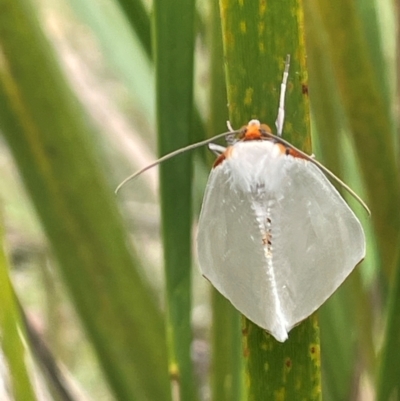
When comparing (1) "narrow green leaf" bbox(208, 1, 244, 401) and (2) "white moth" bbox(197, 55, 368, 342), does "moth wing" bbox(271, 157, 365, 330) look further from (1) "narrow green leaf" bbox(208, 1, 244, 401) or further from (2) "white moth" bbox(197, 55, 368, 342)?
(1) "narrow green leaf" bbox(208, 1, 244, 401)

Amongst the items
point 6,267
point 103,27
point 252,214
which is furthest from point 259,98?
point 103,27

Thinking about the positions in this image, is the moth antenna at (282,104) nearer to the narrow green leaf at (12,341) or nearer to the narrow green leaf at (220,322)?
the narrow green leaf at (220,322)

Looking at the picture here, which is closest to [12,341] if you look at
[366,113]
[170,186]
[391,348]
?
[170,186]

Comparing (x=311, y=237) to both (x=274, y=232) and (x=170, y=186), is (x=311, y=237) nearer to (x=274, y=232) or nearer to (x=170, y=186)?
(x=274, y=232)

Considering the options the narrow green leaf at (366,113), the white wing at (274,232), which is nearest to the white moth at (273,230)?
the white wing at (274,232)

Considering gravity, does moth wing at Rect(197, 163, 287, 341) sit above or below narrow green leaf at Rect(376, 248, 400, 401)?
above

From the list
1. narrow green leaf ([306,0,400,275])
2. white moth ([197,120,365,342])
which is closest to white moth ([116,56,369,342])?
white moth ([197,120,365,342])
